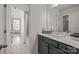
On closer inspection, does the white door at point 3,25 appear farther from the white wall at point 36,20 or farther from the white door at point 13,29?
the white wall at point 36,20

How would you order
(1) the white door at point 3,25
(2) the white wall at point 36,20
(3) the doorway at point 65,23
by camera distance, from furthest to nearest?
(2) the white wall at point 36,20, (1) the white door at point 3,25, (3) the doorway at point 65,23

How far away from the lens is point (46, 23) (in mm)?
3621

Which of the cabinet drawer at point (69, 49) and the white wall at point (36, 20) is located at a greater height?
the white wall at point (36, 20)

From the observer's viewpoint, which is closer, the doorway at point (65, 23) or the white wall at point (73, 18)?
the white wall at point (73, 18)

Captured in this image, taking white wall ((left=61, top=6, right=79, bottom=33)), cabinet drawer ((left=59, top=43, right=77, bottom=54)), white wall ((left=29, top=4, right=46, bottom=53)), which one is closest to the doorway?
white wall ((left=61, top=6, right=79, bottom=33))

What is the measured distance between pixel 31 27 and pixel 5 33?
37.3 inches

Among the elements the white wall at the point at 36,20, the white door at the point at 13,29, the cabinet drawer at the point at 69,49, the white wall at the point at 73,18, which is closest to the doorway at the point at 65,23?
the white wall at the point at 73,18

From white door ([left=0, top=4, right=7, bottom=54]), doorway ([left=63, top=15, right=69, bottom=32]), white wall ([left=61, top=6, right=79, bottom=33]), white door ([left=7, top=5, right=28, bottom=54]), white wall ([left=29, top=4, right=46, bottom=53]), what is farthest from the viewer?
white wall ([left=29, top=4, right=46, bottom=53])

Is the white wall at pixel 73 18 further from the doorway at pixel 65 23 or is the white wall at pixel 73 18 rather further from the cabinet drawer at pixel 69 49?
the cabinet drawer at pixel 69 49

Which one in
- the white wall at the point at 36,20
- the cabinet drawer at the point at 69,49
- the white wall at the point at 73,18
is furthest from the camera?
the white wall at the point at 36,20

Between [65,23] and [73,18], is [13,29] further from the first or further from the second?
[73,18]

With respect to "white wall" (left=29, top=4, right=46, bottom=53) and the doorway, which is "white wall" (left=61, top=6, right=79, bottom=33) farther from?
"white wall" (left=29, top=4, right=46, bottom=53)

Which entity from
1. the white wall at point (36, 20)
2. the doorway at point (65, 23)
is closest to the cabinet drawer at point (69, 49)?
the doorway at point (65, 23)
